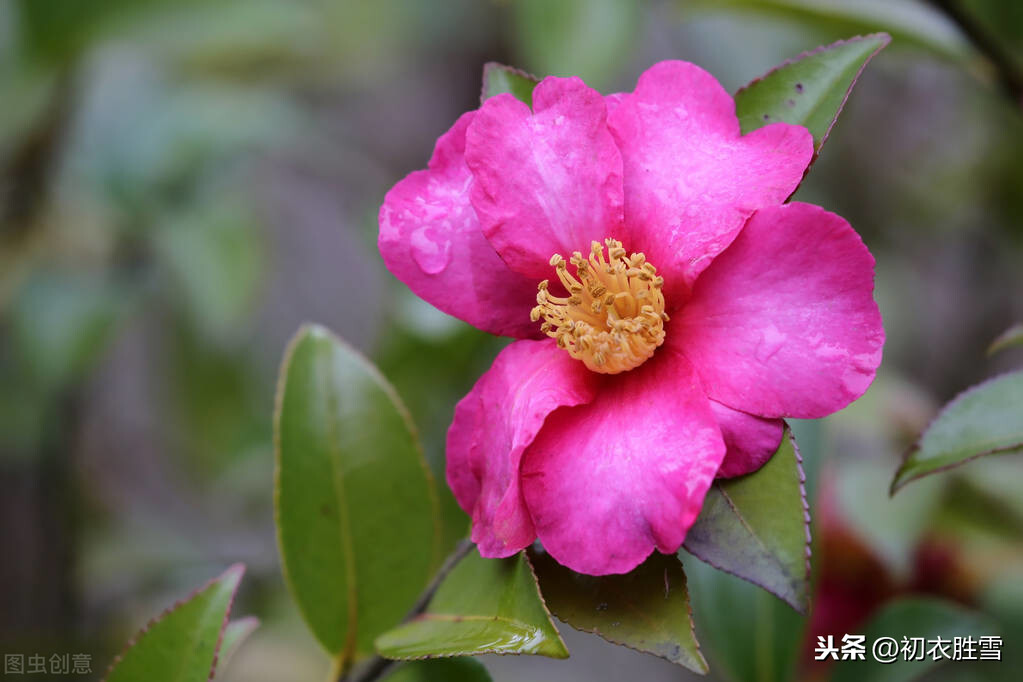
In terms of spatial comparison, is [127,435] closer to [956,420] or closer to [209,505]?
[209,505]

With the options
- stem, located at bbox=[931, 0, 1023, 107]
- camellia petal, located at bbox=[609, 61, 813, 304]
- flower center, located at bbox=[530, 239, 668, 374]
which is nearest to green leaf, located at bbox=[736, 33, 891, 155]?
camellia petal, located at bbox=[609, 61, 813, 304]

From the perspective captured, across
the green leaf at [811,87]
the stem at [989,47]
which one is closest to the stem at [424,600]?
the green leaf at [811,87]

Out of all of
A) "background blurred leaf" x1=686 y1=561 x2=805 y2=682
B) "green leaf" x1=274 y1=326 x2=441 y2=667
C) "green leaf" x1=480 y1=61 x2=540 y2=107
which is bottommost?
"background blurred leaf" x1=686 y1=561 x2=805 y2=682

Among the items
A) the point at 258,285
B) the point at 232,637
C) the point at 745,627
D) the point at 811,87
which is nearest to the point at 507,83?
the point at 811,87

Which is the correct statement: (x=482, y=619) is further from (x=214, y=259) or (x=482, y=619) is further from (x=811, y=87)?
(x=214, y=259)

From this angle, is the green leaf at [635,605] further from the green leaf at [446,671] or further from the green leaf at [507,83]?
the green leaf at [507,83]

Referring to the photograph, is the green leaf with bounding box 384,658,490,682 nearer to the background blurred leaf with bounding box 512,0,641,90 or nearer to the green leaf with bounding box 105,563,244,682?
the green leaf with bounding box 105,563,244,682

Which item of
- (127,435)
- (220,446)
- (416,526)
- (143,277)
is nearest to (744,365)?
(416,526)
